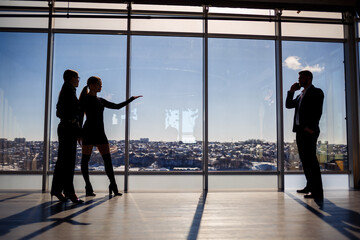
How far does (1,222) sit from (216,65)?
3.56 metres

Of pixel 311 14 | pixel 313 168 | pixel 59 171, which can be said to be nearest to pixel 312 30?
pixel 311 14

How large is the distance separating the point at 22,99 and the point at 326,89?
4.94 m

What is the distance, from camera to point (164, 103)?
466 centimetres

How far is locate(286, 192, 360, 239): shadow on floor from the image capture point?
7.73 feet

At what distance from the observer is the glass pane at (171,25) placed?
4715 millimetres

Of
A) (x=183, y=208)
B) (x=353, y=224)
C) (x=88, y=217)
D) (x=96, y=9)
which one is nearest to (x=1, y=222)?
(x=88, y=217)

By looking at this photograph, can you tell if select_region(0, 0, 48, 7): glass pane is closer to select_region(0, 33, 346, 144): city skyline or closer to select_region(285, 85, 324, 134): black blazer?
select_region(0, 33, 346, 144): city skyline

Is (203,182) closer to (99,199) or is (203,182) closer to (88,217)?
(99,199)

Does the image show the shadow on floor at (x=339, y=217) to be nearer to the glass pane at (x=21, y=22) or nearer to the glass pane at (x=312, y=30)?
the glass pane at (x=312, y=30)

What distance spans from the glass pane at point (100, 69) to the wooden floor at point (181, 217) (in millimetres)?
844

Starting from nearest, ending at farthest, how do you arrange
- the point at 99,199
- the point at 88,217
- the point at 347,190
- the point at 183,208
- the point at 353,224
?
1. the point at 353,224
2. the point at 88,217
3. the point at 183,208
4. the point at 99,199
5. the point at 347,190

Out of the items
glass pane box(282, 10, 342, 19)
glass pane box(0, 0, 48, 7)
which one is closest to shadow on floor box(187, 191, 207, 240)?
glass pane box(282, 10, 342, 19)

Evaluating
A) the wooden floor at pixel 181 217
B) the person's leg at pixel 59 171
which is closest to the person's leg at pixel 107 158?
the wooden floor at pixel 181 217

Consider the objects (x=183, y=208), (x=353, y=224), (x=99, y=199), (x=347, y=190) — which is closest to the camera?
(x=353, y=224)
